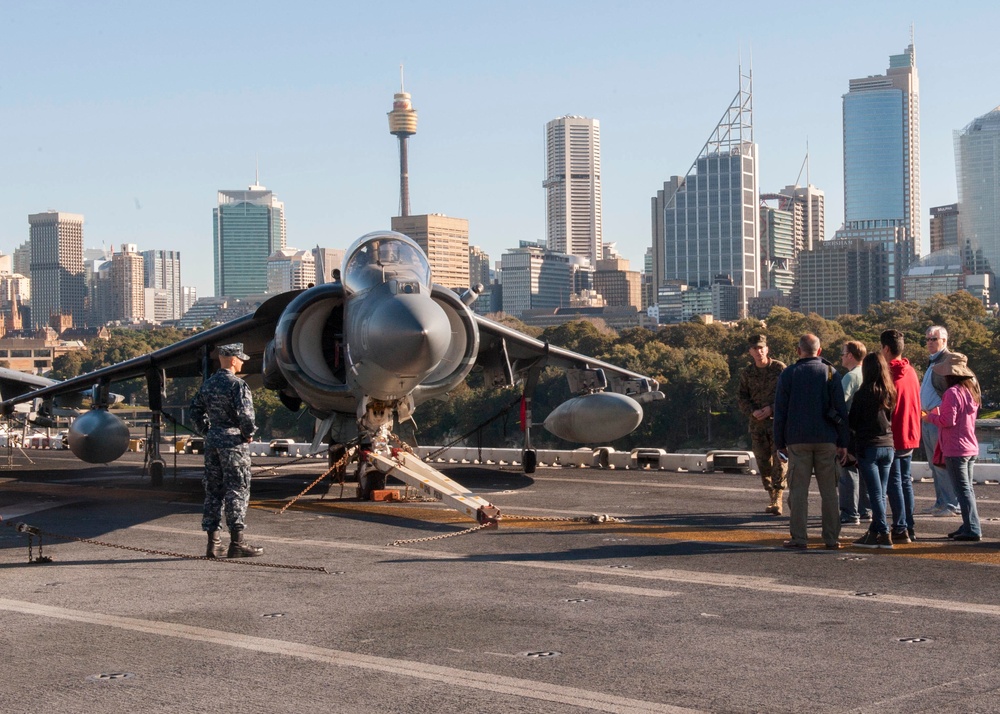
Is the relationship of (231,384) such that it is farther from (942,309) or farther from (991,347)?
(942,309)

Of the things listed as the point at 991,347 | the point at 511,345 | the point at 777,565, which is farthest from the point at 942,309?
the point at 777,565

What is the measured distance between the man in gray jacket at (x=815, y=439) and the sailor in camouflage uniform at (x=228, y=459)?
534 cm

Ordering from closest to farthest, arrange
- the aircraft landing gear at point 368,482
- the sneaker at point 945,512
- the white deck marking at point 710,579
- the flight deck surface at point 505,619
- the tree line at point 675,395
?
1. the flight deck surface at point 505,619
2. the white deck marking at point 710,579
3. the sneaker at point 945,512
4. the aircraft landing gear at point 368,482
5. the tree line at point 675,395

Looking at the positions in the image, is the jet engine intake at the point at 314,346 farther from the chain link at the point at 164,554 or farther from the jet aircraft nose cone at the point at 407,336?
the chain link at the point at 164,554

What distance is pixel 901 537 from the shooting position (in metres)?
12.0

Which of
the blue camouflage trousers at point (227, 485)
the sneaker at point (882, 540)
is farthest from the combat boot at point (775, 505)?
the blue camouflage trousers at point (227, 485)

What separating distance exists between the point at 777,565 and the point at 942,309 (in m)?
158

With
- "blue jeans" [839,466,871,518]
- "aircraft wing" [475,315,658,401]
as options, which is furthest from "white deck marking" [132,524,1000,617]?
"aircraft wing" [475,315,658,401]

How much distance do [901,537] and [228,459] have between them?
676 centimetres

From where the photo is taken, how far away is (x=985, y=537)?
12.3m

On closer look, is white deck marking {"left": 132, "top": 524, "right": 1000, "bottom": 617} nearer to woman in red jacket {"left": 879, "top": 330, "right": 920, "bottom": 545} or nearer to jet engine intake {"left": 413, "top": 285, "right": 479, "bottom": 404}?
woman in red jacket {"left": 879, "top": 330, "right": 920, "bottom": 545}

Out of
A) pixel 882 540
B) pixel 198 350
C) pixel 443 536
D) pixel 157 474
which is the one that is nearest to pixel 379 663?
pixel 443 536

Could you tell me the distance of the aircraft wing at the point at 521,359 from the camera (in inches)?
859

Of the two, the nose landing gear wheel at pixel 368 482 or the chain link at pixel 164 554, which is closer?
the chain link at pixel 164 554
